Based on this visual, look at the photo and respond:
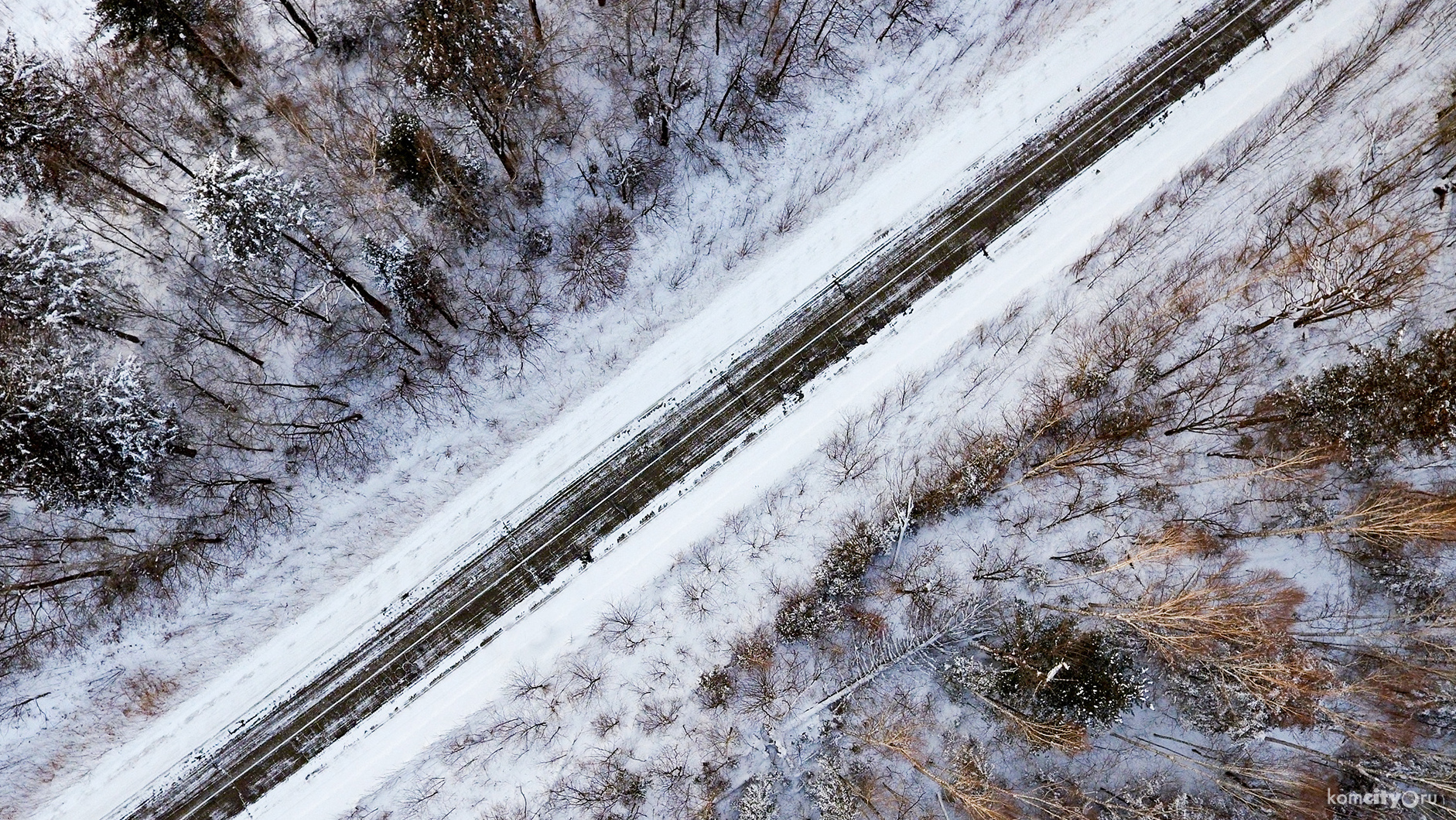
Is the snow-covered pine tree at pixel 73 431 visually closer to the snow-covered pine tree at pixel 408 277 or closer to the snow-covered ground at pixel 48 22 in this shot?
the snow-covered pine tree at pixel 408 277

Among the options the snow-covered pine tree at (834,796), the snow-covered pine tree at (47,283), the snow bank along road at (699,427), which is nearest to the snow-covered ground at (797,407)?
the snow bank along road at (699,427)

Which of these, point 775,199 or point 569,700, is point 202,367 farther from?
point 775,199

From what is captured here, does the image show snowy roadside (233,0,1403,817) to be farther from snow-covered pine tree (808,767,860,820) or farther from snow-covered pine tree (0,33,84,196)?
snow-covered pine tree (0,33,84,196)

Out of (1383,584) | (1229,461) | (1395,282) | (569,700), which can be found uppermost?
(569,700)

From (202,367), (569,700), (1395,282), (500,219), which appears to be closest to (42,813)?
(202,367)

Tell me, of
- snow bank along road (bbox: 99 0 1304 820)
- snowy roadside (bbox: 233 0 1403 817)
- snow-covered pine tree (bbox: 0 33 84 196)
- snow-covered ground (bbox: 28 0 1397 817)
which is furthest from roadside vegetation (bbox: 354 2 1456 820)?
snow-covered pine tree (bbox: 0 33 84 196)

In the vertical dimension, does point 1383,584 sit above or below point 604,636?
below

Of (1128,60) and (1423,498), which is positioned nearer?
(1423,498)
